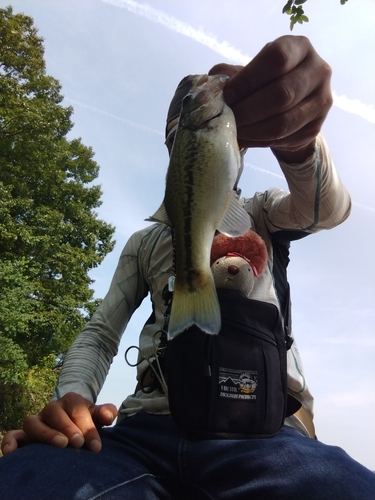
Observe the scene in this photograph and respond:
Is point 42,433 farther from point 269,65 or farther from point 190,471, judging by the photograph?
point 269,65

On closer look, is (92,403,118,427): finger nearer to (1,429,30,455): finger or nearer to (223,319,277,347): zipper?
(1,429,30,455): finger

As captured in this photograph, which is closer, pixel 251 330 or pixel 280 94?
pixel 280 94

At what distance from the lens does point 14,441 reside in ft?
5.28

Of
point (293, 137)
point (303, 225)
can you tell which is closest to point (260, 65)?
point (293, 137)

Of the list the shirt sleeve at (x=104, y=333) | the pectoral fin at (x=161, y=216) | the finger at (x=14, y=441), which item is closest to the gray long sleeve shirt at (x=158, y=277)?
the shirt sleeve at (x=104, y=333)

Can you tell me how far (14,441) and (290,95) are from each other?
1.77 meters

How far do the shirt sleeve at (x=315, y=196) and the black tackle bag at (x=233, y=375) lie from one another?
20.4 inches

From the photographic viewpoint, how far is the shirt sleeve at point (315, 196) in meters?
1.67

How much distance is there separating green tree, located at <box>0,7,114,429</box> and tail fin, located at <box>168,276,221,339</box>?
9.50 m

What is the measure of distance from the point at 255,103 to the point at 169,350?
103 cm

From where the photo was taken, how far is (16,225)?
10203mm

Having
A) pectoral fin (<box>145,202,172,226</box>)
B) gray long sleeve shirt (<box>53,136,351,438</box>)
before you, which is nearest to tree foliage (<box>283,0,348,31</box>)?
gray long sleeve shirt (<box>53,136,351,438</box>)

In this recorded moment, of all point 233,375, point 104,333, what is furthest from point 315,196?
point 104,333

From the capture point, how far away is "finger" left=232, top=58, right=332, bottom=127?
1230 mm
